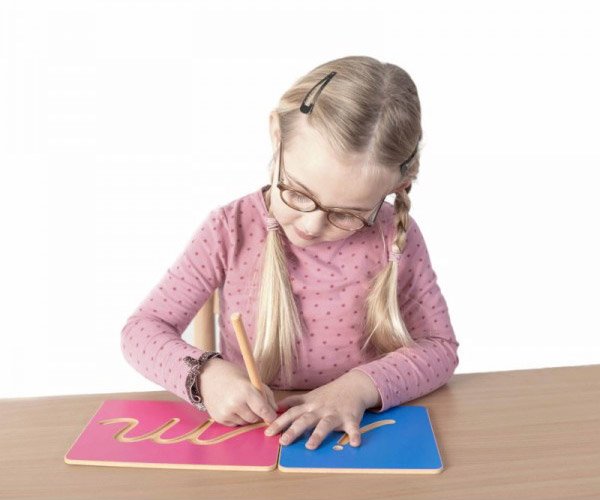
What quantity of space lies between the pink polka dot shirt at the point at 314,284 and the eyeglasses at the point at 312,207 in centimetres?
13

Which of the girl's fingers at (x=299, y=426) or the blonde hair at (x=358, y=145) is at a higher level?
the blonde hair at (x=358, y=145)

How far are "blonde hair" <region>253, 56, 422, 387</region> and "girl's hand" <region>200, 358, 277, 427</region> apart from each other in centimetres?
17

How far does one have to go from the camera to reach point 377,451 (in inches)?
35.2

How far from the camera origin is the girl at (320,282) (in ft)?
3.25

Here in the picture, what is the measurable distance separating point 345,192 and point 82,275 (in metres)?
1.48

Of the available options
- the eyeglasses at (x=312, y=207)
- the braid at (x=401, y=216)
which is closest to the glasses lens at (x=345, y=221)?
the eyeglasses at (x=312, y=207)

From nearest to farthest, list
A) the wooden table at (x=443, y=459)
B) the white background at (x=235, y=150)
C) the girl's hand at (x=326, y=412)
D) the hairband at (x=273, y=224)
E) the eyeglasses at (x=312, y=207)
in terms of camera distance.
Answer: the wooden table at (x=443, y=459) → the girl's hand at (x=326, y=412) → the eyeglasses at (x=312, y=207) → the hairband at (x=273, y=224) → the white background at (x=235, y=150)

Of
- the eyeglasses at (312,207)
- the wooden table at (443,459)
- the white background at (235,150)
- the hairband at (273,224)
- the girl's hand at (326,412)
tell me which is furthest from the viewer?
the white background at (235,150)

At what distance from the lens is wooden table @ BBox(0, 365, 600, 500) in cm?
81

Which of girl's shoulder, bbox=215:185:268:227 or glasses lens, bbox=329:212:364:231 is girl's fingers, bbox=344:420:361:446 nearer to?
glasses lens, bbox=329:212:364:231

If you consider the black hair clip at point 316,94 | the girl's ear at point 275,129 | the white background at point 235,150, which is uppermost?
the black hair clip at point 316,94

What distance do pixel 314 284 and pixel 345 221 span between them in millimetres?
169

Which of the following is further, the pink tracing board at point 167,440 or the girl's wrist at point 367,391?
the girl's wrist at point 367,391

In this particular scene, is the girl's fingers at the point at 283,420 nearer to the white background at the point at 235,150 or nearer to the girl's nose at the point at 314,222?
the girl's nose at the point at 314,222
